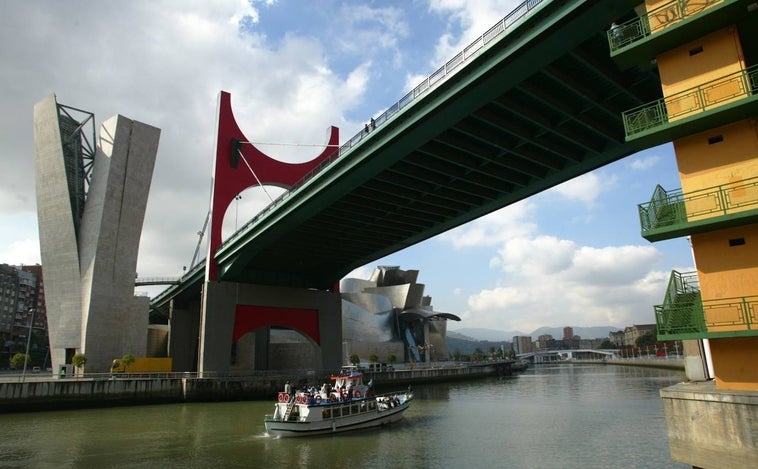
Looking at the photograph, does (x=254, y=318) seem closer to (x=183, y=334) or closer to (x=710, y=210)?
(x=183, y=334)

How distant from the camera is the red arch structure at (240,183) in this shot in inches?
1670

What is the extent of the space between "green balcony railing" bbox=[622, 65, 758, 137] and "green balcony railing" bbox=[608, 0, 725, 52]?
1.48m

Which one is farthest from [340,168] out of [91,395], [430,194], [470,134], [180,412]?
[91,395]

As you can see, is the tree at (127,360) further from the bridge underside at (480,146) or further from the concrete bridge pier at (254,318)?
the bridge underside at (480,146)

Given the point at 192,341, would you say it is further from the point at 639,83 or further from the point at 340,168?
the point at 639,83

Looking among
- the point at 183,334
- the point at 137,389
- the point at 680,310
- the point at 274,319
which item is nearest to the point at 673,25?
the point at 680,310

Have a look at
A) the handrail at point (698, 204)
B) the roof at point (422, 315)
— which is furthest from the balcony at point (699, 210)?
the roof at point (422, 315)

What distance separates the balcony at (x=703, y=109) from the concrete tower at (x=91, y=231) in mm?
41991

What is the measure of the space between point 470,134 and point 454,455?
532 inches

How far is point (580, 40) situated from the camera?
16250 millimetres

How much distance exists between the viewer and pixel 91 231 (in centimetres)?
4194

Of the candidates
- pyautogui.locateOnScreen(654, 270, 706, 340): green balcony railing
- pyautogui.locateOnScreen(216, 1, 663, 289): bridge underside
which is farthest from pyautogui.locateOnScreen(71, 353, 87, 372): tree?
pyautogui.locateOnScreen(654, 270, 706, 340): green balcony railing

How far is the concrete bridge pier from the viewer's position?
40031 millimetres

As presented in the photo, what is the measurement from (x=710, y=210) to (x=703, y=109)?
2.04 metres
